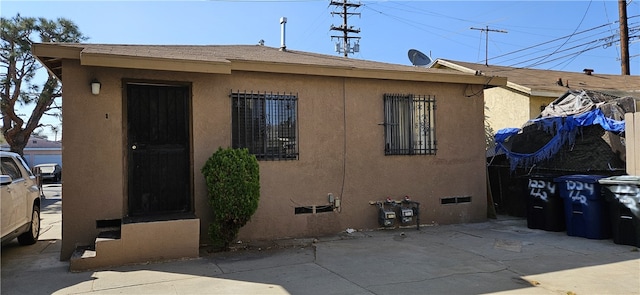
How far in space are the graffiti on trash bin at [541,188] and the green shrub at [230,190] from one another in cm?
547

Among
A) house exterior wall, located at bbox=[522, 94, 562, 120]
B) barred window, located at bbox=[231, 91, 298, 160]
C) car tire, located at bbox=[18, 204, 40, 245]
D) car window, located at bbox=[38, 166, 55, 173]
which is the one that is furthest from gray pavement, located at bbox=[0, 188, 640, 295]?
car window, located at bbox=[38, 166, 55, 173]

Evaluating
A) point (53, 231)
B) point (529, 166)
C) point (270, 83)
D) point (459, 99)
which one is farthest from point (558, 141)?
point (53, 231)

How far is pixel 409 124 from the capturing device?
29.2 ft

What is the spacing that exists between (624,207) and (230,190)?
6.22m

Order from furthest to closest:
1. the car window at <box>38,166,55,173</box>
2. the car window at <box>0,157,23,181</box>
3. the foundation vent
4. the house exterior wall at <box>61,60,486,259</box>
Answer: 1. the car window at <box>38,166,55,173</box>
2. the foundation vent
3. the car window at <box>0,157,23,181</box>
4. the house exterior wall at <box>61,60,486,259</box>

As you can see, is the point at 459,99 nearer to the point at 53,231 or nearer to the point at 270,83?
the point at 270,83

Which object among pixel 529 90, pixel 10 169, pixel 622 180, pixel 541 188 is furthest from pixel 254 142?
pixel 529 90

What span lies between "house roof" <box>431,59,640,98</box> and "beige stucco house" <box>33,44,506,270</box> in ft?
17.0

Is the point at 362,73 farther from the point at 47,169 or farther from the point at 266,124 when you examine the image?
the point at 47,169

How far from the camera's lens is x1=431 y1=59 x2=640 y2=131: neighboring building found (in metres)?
14.1

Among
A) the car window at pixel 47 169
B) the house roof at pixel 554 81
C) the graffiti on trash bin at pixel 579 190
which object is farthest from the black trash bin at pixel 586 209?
Answer: the car window at pixel 47 169

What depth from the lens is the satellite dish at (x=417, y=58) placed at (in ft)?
48.3

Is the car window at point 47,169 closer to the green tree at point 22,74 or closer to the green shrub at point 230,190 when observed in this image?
the green tree at point 22,74

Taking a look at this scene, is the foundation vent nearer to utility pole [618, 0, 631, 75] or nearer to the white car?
the white car
